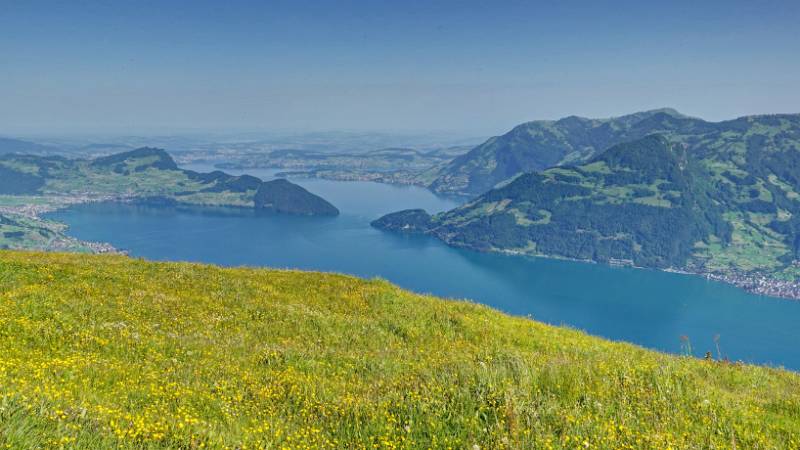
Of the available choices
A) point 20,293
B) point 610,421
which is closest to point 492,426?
point 610,421

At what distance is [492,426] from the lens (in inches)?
302

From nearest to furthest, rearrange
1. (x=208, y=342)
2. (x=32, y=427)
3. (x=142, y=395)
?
1. (x=32, y=427)
2. (x=142, y=395)
3. (x=208, y=342)

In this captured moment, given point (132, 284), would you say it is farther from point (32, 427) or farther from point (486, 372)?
point (486, 372)

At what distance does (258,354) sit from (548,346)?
9990mm

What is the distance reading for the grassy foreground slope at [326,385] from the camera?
729 centimetres

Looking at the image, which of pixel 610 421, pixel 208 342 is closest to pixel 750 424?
pixel 610 421

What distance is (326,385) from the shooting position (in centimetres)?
1077

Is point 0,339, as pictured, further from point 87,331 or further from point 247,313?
point 247,313

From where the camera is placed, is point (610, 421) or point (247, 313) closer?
point (610, 421)

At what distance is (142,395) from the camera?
900cm

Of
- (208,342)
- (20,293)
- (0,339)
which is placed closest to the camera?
(0,339)

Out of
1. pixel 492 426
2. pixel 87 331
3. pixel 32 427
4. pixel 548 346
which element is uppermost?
pixel 32 427

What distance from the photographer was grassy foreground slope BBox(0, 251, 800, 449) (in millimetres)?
7289

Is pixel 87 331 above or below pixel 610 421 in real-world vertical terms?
below
